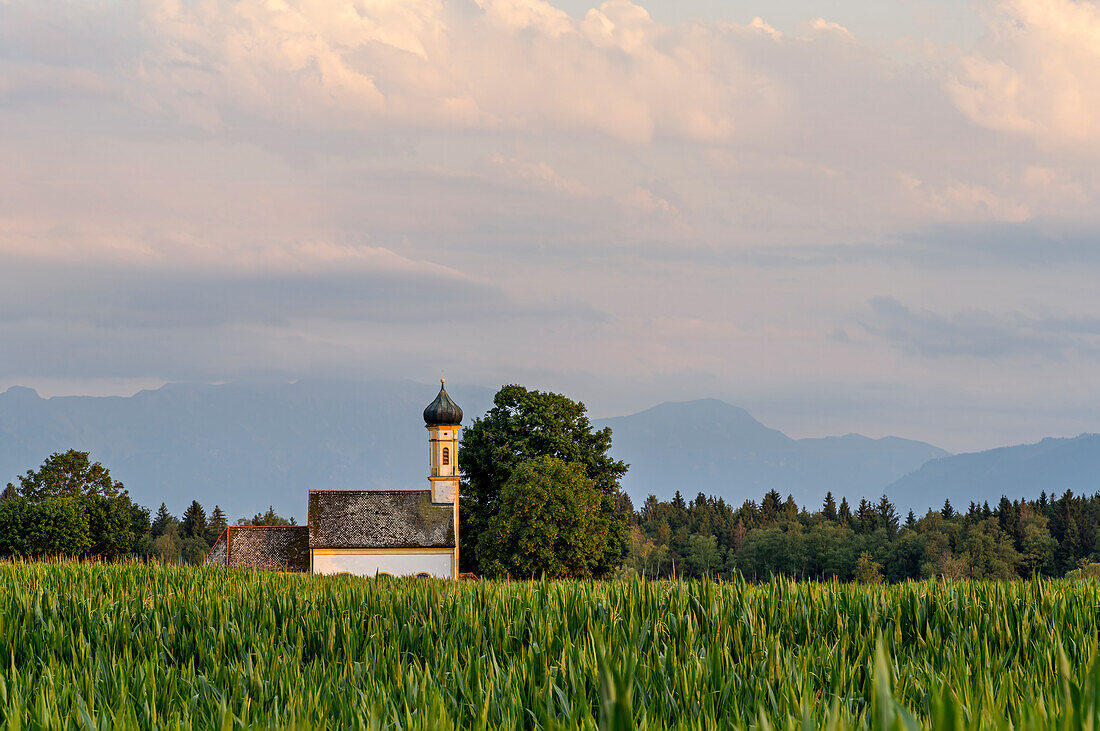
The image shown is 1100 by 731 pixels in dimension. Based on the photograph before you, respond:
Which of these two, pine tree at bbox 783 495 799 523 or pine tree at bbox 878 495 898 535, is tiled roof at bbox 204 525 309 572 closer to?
pine tree at bbox 878 495 898 535

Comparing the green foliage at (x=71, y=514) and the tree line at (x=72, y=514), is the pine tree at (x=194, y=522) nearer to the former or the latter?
the tree line at (x=72, y=514)

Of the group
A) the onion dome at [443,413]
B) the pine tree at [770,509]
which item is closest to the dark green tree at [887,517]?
the pine tree at [770,509]

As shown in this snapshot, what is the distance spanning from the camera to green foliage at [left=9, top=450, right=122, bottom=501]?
7281cm

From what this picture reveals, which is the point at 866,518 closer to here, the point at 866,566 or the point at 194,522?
the point at 866,566

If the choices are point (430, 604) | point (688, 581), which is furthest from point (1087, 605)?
point (430, 604)

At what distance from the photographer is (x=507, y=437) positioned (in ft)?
199

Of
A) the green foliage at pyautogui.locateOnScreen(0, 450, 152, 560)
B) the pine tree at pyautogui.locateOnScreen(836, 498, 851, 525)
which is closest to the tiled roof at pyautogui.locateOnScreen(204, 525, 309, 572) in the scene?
the green foliage at pyautogui.locateOnScreen(0, 450, 152, 560)

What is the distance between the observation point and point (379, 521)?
69312mm

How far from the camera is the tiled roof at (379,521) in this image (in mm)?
67562

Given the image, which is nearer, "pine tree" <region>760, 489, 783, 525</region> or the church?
the church

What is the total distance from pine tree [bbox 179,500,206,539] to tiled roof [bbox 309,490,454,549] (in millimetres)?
73708

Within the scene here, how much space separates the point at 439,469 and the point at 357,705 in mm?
64551

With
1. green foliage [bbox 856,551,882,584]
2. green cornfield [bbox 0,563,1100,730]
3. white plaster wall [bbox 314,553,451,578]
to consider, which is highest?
green cornfield [bbox 0,563,1100,730]

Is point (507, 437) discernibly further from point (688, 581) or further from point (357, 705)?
point (357, 705)
